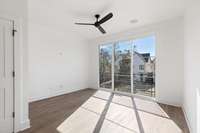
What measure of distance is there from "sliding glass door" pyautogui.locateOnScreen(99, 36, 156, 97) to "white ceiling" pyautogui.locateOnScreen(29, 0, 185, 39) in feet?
3.30

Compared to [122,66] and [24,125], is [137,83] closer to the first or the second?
[122,66]

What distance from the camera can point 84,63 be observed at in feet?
20.1

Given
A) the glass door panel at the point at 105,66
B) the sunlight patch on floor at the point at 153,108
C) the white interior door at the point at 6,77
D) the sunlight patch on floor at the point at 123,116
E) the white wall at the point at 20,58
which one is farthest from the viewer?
the glass door panel at the point at 105,66

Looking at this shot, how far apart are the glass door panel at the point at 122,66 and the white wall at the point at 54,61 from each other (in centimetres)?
171

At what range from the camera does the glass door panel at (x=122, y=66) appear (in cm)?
495

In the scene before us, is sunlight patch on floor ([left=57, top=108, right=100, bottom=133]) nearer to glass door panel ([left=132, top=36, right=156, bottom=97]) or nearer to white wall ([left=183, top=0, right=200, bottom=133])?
white wall ([left=183, top=0, right=200, bottom=133])

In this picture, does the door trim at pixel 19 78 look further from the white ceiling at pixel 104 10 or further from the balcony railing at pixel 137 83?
the balcony railing at pixel 137 83

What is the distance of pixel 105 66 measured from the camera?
585 cm

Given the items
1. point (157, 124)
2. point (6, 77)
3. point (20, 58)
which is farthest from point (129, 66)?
point (6, 77)

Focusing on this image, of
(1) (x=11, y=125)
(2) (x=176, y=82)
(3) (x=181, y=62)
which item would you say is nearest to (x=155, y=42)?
(3) (x=181, y=62)

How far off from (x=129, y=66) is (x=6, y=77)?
403cm

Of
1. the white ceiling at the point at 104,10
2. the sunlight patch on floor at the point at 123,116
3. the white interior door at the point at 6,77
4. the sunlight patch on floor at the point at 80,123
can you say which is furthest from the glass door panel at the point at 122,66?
the white interior door at the point at 6,77

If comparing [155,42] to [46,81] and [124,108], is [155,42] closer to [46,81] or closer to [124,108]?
[124,108]

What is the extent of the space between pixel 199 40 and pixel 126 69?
129 inches
